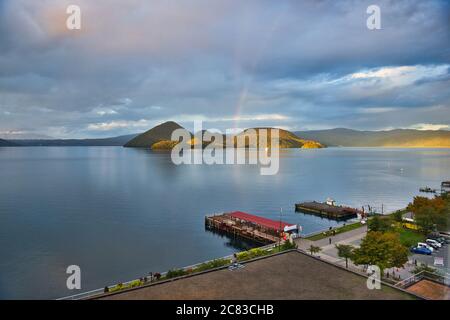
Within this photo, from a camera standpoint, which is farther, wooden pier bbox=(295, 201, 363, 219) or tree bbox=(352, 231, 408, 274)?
wooden pier bbox=(295, 201, 363, 219)

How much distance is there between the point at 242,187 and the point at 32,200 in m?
66.4

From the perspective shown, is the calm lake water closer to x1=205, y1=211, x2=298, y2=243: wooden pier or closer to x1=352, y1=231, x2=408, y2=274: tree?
x1=205, y1=211, x2=298, y2=243: wooden pier

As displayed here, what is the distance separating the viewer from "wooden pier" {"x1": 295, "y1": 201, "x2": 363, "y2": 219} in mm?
72812

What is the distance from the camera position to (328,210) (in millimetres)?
74750

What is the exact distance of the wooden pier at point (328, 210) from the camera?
72.8 metres

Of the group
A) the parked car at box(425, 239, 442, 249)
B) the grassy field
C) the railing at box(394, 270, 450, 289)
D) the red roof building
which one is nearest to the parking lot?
the parked car at box(425, 239, 442, 249)

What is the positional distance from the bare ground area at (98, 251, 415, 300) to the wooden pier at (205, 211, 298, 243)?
82.2ft

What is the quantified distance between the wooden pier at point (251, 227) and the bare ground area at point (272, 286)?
2504cm

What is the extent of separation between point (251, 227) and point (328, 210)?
26.7 meters

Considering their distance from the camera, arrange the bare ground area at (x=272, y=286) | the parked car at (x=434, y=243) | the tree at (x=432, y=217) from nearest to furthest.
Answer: the bare ground area at (x=272, y=286) → the parked car at (x=434, y=243) → the tree at (x=432, y=217)

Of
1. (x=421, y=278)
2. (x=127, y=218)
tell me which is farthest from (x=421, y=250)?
(x=127, y=218)

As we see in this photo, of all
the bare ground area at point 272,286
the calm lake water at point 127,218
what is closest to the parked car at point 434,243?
the calm lake water at point 127,218

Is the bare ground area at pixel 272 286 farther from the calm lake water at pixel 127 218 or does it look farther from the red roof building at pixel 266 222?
the red roof building at pixel 266 222
